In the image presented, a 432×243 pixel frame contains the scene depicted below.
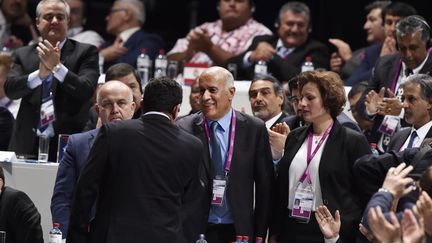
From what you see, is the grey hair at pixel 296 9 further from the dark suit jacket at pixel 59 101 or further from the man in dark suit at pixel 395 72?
the dark suit jacket at pixel 59 101

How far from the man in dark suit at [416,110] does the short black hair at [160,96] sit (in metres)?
1.83

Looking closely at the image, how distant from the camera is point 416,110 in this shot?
799cm

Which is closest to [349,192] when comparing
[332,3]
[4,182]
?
[4,182]

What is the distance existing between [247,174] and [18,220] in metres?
1.40

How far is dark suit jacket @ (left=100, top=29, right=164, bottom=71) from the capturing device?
11.4m

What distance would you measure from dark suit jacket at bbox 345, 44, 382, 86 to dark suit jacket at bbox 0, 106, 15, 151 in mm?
2780

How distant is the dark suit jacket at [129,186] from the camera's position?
6.58 meters

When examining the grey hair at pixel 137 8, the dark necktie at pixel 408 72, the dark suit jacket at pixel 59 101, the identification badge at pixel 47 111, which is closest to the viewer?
the identification badge at pixel 47 111

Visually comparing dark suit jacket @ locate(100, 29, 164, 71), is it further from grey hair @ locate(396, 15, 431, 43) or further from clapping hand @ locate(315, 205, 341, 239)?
clapping hand @ locate(315, 205, 341, 239)

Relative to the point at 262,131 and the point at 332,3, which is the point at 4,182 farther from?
the point at 332,3

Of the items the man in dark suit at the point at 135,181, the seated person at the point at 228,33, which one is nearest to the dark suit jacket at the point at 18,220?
the man in dark suit at the point at 135,181

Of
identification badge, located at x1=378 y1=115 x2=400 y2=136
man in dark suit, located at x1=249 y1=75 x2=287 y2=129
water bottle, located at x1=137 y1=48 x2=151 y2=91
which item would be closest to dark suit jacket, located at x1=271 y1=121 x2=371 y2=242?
man in dark suit, located at x1=249 y1=75 x2=287 y2=129

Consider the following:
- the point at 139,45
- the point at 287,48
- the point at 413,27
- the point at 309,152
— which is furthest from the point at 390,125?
the point at 139,45

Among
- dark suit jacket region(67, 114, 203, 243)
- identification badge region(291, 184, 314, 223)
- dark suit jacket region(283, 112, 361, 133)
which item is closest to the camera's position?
dark suit jacket region(67, 114, 203, 243)
